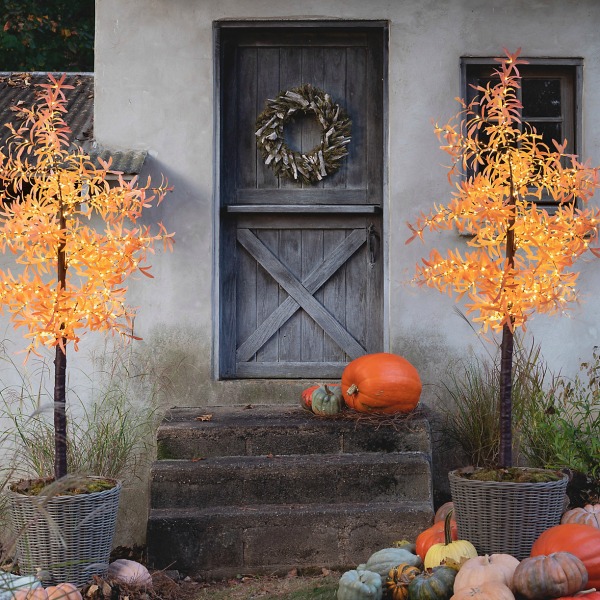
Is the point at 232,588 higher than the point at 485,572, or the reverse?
the point at 485,572

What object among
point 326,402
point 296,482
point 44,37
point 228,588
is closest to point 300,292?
point 326,402

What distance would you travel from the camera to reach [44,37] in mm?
13500

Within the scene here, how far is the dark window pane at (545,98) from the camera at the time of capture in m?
7.07

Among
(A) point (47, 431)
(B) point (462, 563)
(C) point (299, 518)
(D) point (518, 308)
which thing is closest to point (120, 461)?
A: (A) point (47, 431)

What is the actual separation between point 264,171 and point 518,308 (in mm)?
3385

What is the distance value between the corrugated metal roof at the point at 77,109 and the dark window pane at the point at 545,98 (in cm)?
314

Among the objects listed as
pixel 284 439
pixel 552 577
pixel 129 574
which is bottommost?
pixel 129 574

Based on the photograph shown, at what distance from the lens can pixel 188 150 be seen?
693cm

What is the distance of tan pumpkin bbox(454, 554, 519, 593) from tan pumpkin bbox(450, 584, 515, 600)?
8 cm

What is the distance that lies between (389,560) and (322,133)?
3.79 m

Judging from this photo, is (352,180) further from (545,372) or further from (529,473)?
(529,473)

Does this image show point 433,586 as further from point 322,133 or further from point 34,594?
point 322,133

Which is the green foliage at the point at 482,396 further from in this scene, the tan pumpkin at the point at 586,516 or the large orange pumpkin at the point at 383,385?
the tan pumpkin at the point at 586,516

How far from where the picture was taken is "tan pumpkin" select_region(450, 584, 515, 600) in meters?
3.90
